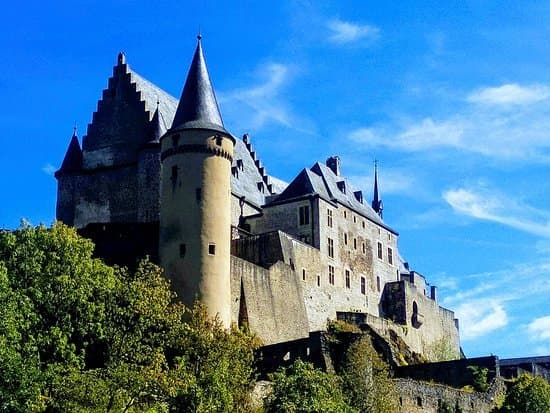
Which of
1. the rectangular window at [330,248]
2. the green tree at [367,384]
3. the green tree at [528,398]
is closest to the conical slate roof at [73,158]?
the rectangular window at [330,248]

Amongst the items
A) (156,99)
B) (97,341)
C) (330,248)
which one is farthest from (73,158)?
(97,341)

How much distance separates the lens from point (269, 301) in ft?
220

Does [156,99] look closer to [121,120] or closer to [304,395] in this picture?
[121,120]

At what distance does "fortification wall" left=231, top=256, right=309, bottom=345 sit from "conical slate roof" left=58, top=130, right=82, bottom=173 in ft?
52.0

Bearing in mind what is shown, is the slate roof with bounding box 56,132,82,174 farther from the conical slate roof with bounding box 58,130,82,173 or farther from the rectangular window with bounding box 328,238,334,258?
the rectangular window with bounding box 328,238,334,258

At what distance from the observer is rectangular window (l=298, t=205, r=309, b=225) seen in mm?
79812

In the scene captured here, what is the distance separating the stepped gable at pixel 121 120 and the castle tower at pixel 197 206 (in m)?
10.2

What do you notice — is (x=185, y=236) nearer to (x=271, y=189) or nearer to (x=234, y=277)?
(x=234, y=277)

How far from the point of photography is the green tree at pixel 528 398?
198 ft

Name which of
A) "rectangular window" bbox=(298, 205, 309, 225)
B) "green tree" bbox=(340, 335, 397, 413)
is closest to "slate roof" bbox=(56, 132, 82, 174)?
"rectangular window" bbox=(298, 205, 309, 225)

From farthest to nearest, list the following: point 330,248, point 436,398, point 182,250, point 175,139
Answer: point 330,248 → point 175,139 → point 436,398 → point 182,250

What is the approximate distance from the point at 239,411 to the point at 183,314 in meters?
10.0

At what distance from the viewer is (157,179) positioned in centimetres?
7000

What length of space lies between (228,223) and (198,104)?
7598 mm
